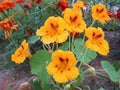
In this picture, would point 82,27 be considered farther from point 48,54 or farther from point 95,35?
point 48,54

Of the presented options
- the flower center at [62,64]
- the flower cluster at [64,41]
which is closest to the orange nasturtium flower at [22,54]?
the flower cluster at [64,41]

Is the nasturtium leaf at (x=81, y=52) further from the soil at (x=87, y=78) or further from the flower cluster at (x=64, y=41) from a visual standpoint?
the soil at (x=87, y=78)

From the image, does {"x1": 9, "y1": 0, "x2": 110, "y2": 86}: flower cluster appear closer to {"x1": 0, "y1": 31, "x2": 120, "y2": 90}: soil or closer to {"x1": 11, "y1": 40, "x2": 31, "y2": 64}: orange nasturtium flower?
{"x1": 11, "y1": 40, "x2": 31, "y2": 64}: orange nasturtium flower

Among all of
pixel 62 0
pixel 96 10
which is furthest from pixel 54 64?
pixel 62 0

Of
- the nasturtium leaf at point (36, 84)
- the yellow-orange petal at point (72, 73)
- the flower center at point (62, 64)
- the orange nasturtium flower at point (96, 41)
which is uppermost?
the orange nasturtium flower at point (96, 41)

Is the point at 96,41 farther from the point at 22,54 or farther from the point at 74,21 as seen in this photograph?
the point at 22,54

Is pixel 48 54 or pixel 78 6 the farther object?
pixel 78 6
